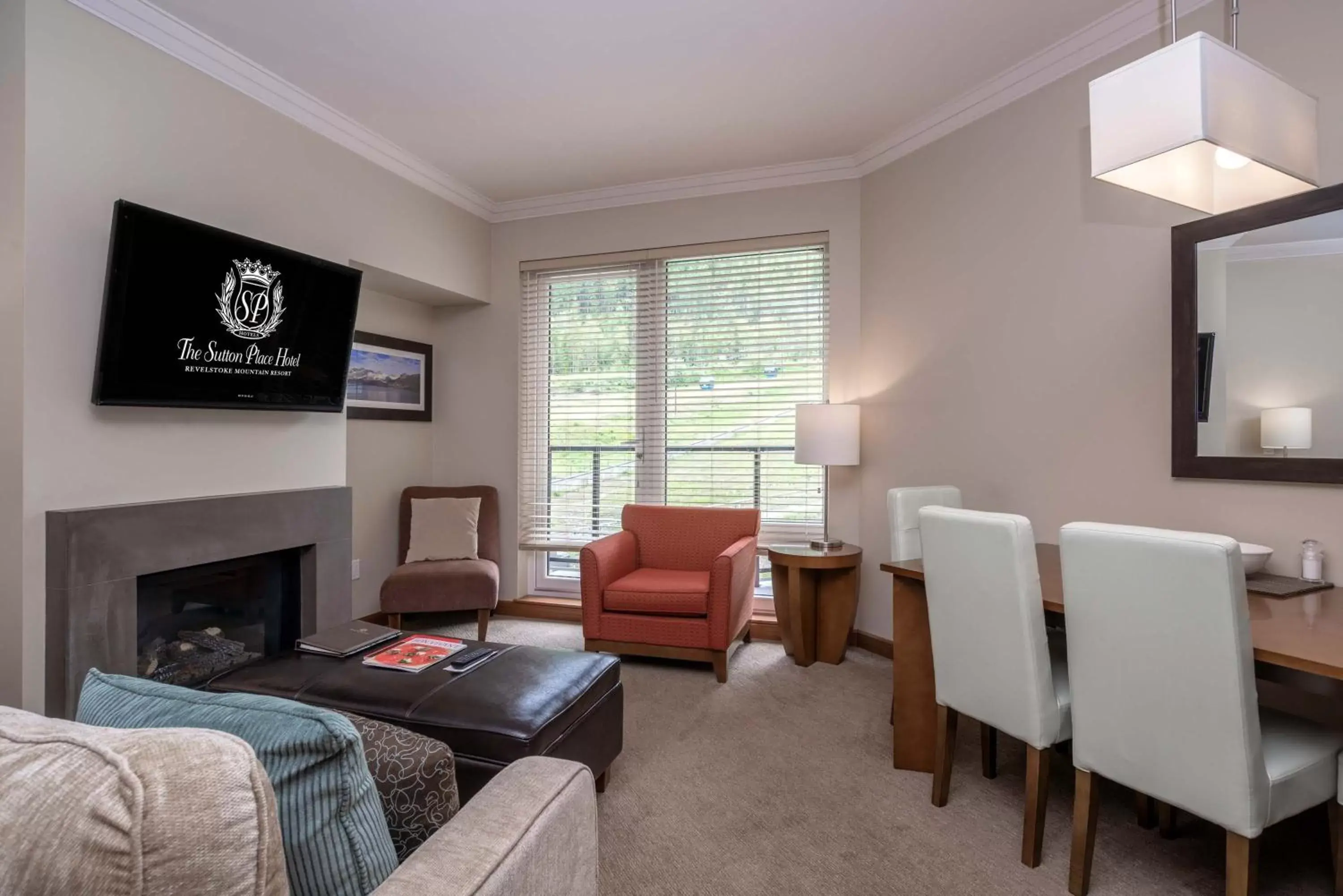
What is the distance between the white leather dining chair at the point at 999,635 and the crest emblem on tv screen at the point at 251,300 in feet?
8.81

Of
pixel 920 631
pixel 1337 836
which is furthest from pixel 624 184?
pixel 1337 836

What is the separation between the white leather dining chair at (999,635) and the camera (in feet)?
6.16

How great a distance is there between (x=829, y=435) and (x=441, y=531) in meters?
2.43

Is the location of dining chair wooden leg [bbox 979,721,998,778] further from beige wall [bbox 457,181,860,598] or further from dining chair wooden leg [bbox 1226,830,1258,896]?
beige wall [bbox 457,181,860,598]

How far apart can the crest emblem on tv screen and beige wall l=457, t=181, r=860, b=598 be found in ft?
5.92

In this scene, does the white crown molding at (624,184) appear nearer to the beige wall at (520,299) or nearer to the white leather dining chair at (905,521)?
the beige wall at (520,299)

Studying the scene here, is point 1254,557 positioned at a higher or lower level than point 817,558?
higher

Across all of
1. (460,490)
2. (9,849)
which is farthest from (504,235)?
(9,849)

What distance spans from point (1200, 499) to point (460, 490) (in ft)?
12.7

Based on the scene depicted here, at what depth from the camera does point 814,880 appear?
6.11ft

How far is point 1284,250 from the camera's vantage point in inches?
88.3

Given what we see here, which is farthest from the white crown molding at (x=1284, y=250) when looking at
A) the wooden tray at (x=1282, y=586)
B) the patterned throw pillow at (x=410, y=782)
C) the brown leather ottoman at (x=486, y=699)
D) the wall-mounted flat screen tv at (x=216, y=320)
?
the wall-mounted flat screen tv at (x=216, y=320)

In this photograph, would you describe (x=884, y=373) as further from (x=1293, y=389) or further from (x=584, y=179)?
(x=584, y=179)

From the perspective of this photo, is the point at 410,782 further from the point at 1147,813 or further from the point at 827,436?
the point at 827,436
